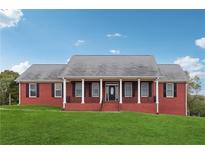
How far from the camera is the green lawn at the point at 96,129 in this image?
55.7 ft

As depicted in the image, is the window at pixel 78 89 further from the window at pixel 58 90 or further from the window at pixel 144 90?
the window at pixel 144 90

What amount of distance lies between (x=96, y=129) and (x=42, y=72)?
15937mm

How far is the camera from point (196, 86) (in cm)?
4406

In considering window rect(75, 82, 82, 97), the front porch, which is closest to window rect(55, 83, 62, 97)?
the front porch

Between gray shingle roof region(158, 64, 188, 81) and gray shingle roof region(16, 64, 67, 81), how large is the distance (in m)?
8.13

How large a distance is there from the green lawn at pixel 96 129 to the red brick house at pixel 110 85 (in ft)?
20.8

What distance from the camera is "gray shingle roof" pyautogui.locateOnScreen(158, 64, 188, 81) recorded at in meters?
31.2

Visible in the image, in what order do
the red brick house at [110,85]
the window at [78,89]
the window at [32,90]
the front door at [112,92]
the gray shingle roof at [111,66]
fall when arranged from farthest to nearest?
the window at [32,90], the front door at [112,92], the window at [78,89], the gray shingle roof at [111,66], the red brick house at [110,85]

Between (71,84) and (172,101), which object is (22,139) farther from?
(172,101)

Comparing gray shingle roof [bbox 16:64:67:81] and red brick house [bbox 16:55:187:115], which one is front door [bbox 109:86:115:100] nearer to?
red brick house [bbox 16:55:187:115]

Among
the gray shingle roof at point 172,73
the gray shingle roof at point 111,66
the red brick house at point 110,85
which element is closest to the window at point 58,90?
the red brick house at point 110,85
